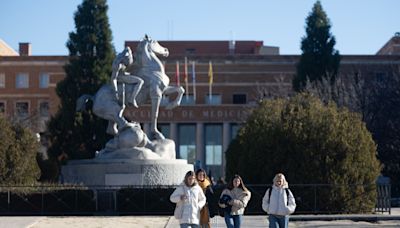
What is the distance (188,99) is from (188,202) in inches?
2473

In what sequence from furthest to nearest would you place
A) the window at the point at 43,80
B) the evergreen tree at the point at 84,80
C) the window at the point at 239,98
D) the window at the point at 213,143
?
1. the window at the point at 43,80
2. the window at the point at 239,98
3. the window at the point at 213,143
4. the evergreen tree at the point at 84,80

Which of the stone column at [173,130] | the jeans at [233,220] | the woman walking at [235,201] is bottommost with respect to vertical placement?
the jeans at [233,220]

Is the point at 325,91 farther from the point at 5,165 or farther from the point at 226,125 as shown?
the point at 5,165

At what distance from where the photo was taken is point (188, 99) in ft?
256

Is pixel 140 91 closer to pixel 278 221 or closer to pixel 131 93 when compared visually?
pixel 131 93

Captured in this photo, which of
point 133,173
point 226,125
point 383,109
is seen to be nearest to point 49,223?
point 133,173

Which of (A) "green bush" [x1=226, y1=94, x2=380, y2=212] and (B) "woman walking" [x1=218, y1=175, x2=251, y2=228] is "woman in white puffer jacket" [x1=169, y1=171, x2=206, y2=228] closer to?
(B) "woman walking" [x1=218, y1=175, x2=251, y2=228]

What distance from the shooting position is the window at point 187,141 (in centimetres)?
7642

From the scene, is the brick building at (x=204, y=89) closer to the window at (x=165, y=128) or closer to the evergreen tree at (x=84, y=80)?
the window at (x=165, y=128)

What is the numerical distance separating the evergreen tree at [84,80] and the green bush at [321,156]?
76.6 feet

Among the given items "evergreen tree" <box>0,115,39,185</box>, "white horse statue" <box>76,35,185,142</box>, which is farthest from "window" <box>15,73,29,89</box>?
"white horse statue" <box>76,35,185,142</box>

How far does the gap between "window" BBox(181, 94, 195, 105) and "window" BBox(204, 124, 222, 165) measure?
2718mm

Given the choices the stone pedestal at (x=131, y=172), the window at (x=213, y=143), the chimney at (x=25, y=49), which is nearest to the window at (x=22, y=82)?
the chimney at (x=25, y=49)

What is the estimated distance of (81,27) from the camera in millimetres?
58125
